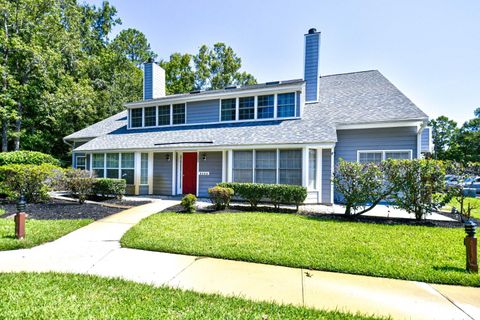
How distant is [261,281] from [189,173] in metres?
10.3

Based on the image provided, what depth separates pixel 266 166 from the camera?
1130cm

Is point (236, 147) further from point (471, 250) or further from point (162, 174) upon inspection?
point (471, 250)

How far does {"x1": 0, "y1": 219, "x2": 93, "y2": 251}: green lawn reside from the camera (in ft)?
16.9

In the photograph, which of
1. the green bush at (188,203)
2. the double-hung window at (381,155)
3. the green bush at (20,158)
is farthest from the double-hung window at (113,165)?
the double-hung window at (381,155)

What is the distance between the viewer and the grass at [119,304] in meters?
2.82

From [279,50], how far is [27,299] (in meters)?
18.0

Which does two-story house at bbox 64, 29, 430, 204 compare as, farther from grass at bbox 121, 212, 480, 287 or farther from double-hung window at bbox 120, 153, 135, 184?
grass at bbox 121, 212, 480, 287

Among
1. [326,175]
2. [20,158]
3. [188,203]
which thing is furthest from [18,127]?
[326,175]

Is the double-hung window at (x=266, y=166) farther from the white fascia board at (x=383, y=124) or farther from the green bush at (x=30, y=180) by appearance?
the green bush at (x=30, y=180)

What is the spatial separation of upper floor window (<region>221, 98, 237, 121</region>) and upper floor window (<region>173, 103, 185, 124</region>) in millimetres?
2714

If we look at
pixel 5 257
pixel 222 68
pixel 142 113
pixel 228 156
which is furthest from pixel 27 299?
pixel 222 68

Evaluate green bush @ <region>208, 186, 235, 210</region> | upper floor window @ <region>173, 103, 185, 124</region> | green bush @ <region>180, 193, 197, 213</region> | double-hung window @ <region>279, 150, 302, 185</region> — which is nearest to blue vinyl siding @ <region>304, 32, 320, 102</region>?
double-hung window @ <region>279, 150, 302, 185</region>

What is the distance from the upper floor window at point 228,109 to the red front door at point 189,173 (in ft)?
9.09

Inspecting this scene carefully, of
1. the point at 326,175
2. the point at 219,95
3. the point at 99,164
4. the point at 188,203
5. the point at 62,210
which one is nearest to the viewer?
the point at 188,203
